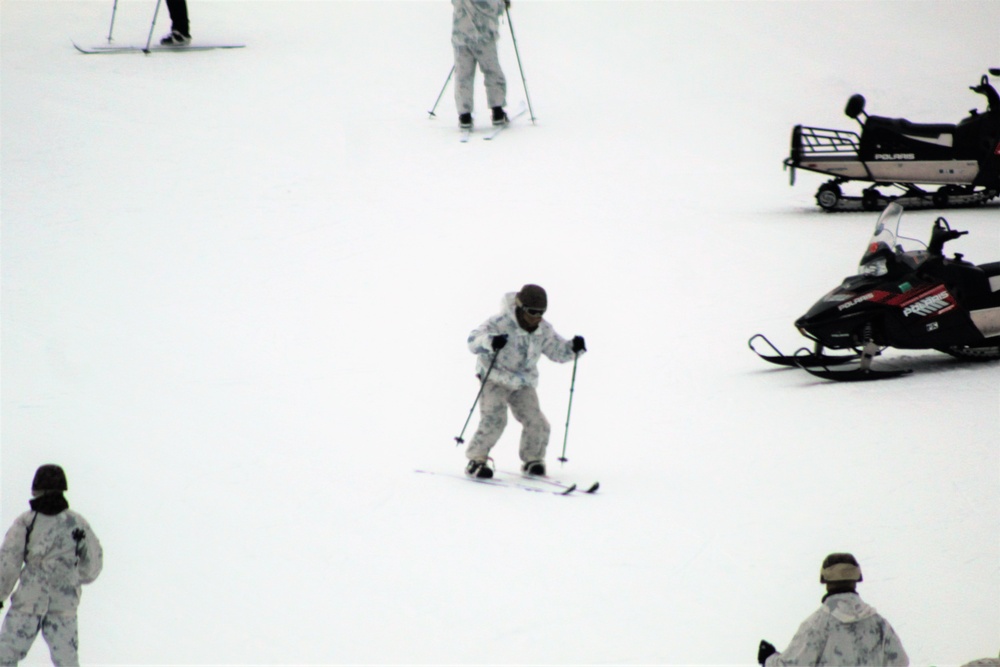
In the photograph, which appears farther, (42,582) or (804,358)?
(804,358)

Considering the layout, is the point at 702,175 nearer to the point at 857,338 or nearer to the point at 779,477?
the point at 857,338

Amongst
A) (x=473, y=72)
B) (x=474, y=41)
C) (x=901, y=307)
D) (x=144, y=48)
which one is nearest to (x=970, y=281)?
(x=901, y=307)

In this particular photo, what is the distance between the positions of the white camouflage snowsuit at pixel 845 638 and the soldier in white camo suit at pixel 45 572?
2436mm

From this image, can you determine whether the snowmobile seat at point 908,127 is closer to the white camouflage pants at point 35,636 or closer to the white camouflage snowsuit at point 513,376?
the white camouflage snowsuit at point 513,376

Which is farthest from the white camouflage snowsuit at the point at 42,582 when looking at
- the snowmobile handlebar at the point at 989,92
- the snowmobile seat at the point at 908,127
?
the snowmobile handlebar at the point at 989,92

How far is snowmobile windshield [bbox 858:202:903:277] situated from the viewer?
777 centimetres

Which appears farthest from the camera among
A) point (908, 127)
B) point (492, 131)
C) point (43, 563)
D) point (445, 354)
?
point (492, 131)

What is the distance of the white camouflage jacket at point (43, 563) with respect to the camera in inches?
168

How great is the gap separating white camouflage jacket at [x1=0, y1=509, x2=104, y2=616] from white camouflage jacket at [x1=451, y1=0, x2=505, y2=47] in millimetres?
9210

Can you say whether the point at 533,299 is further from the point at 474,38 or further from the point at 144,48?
the point at 144,48

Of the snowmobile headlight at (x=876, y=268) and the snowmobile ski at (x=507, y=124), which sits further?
the snowmobile ski at (x=507, y=124)

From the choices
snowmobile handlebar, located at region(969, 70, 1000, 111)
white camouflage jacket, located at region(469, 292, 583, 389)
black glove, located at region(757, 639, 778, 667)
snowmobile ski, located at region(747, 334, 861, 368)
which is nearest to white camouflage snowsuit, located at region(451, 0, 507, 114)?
snowmobile handlebar, located at region(969, 70, 1000, 111)

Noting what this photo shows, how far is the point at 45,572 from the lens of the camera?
14.1ft

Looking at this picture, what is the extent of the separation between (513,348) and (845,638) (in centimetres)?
296
